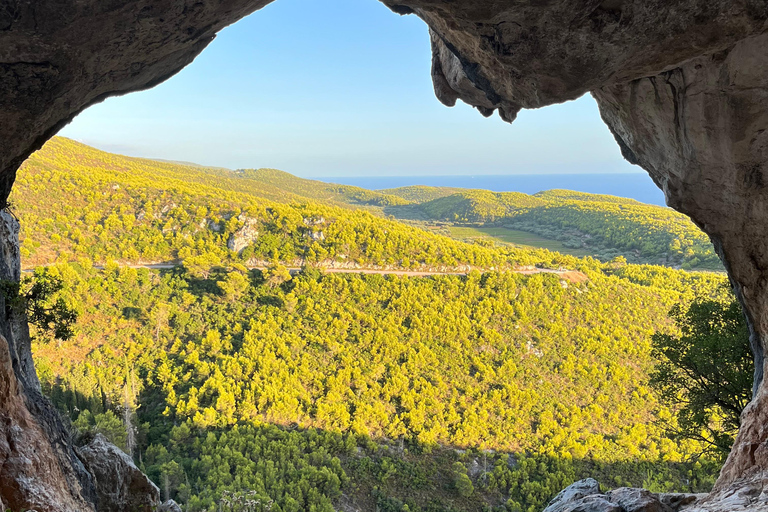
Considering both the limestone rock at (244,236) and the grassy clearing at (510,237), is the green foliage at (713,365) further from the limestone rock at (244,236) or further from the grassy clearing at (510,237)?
the grassy clearing at (510,237)

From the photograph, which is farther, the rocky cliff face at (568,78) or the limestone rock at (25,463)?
the rocky cliff face at (568,78)

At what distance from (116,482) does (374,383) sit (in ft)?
79.0

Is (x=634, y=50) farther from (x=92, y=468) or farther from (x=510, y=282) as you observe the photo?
(x=510, y=282)

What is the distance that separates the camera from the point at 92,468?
27.5 feet

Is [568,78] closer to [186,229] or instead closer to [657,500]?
[657,500]

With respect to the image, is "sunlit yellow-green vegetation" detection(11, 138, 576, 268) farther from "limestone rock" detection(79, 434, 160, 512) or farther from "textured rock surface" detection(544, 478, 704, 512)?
"textured rock surface" detection(544, 478, 704, 512)

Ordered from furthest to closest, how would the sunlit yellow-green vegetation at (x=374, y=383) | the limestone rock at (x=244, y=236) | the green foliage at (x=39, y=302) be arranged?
the limestone rock at (x=244, y=236) → the sunlit yellow-green vegetation at (x=374, y=383) → the green foliage at (x=39, y=302)

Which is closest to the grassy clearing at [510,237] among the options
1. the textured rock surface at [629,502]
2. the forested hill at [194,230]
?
the forested hill at [194,230]

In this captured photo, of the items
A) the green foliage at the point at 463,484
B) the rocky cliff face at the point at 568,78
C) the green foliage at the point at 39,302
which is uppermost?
the rocky cliff face at the point at 568,78

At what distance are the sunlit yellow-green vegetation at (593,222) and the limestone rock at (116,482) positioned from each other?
6706cm

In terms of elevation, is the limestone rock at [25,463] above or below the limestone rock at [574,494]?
above

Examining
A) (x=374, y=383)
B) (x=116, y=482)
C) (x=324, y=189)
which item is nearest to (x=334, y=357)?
(x=374, y=383)

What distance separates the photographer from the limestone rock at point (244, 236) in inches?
1794

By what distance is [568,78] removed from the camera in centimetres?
787
